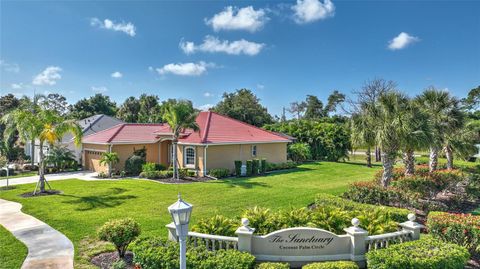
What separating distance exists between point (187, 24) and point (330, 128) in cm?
1977

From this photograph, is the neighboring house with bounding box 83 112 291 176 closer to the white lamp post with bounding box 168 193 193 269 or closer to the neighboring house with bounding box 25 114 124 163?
the neighboring house with bounding box 25 114 124 163

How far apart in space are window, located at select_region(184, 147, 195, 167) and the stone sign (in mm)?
16196

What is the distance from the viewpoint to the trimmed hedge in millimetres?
6184

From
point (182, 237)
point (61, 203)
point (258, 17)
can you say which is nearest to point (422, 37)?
point (258, 17)

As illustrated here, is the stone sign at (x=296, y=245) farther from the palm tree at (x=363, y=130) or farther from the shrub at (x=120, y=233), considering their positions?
the palm tree at (x=363, y=130)

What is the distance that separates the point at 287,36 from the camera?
2055 centimetres

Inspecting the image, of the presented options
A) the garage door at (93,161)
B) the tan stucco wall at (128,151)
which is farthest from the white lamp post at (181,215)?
the garage door at (93,161)

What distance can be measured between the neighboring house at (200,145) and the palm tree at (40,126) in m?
6.83

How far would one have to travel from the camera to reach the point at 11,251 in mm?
8273

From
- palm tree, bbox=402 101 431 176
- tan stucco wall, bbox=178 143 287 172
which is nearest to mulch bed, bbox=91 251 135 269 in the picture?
palm tree, bbox=402 101 431 176

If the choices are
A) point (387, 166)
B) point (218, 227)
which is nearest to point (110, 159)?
point (218, 227)

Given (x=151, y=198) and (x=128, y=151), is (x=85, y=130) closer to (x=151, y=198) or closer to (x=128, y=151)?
(x=128, y=151)

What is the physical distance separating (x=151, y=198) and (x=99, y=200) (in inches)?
95.1

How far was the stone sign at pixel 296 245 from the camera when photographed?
23.0ft
